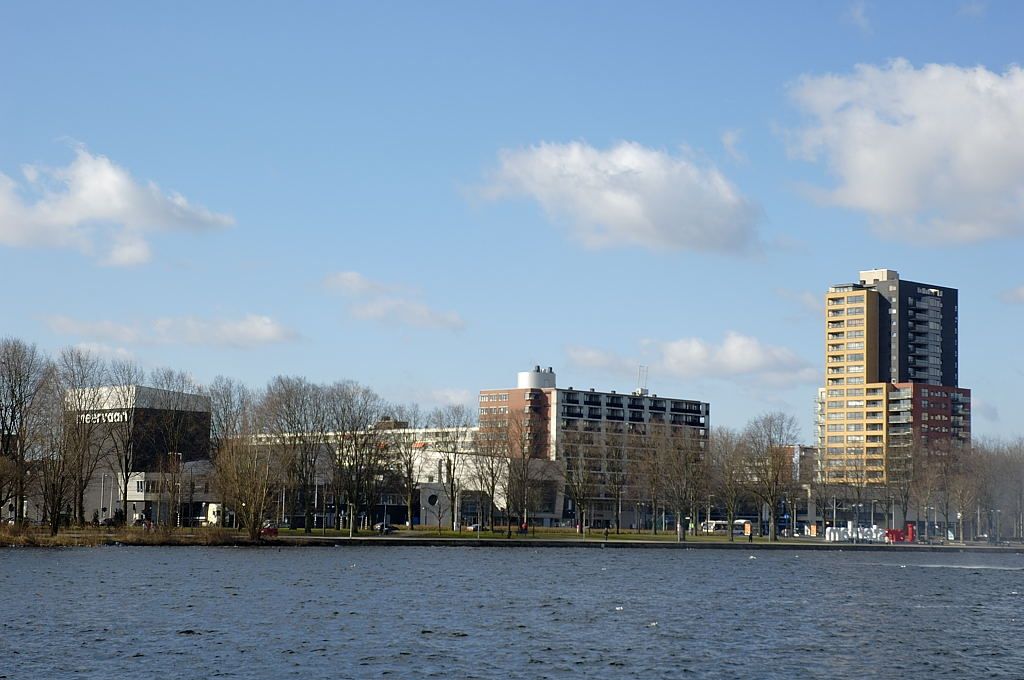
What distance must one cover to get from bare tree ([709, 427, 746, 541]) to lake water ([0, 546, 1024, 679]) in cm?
6021

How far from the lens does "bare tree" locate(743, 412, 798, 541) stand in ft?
513

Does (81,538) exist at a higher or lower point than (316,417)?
lower

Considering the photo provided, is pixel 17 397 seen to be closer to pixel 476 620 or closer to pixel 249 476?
pixel 249 476

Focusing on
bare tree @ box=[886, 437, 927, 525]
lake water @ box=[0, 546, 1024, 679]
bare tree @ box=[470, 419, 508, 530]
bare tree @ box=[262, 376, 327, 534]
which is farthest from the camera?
bare tree @ box=[886, 437, 927, 525]

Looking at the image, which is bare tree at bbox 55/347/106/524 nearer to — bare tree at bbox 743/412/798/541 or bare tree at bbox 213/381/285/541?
bare tree at bbox 213/381/285/541

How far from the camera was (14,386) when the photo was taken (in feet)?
386

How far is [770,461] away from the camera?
158m

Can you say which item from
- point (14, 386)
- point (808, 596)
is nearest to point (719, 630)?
point (808, 596)

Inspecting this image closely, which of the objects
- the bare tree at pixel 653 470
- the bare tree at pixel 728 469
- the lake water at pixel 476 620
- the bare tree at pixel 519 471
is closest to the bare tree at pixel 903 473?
the bare tree at pixel 728 469

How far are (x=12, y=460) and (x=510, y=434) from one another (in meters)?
67.8

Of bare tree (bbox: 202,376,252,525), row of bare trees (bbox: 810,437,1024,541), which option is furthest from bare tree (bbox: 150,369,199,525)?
row of bare trees (bbox: 810,437,1024,541)

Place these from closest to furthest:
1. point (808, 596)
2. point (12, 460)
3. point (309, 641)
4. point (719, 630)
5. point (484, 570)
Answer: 1. point (309, 641)
2. point (719, 630)
3. point (808, 596)
4. point (484, 570)
5. point (12, 460)

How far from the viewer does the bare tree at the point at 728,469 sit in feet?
524

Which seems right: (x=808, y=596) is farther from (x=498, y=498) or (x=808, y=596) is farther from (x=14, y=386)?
(x=498, y=498)
